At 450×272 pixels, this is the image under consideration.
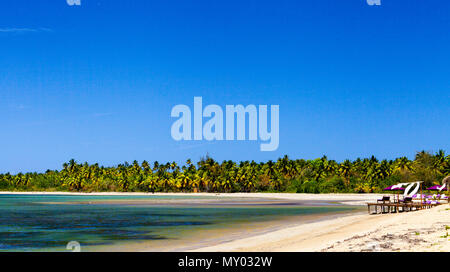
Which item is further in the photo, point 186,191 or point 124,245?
point 186,191

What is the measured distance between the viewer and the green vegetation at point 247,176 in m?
105

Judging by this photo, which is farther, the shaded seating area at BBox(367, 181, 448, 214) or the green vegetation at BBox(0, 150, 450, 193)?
the green vegetation at BBox(0, 150, 450, 193)

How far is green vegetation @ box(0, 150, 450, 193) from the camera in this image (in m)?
105

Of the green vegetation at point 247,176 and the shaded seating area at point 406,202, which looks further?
the green vegetation at point 247,176

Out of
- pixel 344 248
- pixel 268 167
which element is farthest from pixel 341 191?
pixel 344 248

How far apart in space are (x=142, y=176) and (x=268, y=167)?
144 feet

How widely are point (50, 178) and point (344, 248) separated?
173612 millimetres

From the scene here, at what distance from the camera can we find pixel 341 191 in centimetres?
10550

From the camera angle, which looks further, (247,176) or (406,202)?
(247,176)

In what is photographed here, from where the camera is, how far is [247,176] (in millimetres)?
130000
